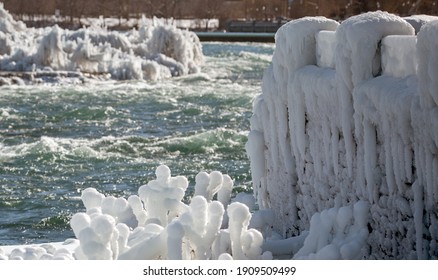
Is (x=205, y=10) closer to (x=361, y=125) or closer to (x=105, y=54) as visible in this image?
(x=105, y=54)

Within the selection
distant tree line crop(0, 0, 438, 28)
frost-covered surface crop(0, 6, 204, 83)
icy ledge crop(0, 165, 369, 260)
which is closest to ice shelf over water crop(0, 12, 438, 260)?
icy ledge crop(0, 165, 369, 260)

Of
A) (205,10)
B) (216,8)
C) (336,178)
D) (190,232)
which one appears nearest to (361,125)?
(336,178)

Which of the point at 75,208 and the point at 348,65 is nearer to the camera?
the point at 348,65

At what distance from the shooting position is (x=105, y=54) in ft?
131

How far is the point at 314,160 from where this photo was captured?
838cm

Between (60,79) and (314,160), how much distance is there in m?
28.7

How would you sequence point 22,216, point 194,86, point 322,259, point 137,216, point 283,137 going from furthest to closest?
point 194,86
point 22,216
point 283,137
point 137,216
point 322,259

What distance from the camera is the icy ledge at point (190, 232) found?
6.10 metres

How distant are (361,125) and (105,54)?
33316 mm

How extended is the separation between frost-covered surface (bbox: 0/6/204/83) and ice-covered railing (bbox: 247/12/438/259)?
2754 centimetres

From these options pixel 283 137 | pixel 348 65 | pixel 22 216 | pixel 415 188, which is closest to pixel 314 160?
pixel 283 137

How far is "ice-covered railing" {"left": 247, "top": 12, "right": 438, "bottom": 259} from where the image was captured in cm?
632
